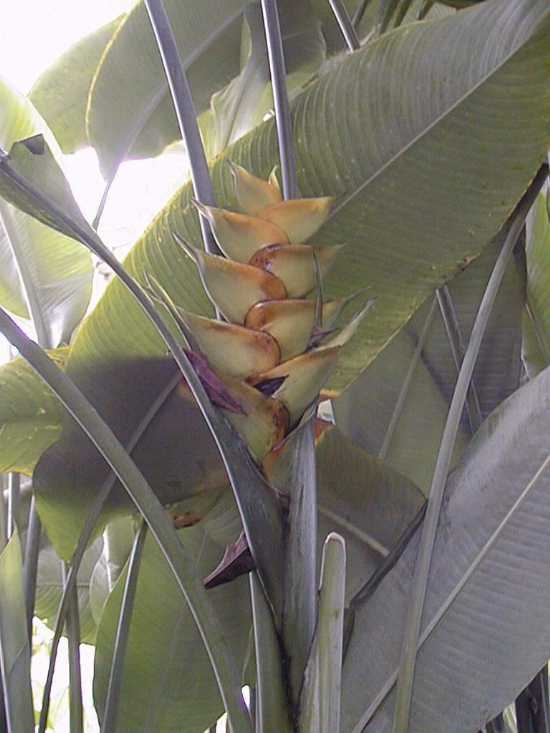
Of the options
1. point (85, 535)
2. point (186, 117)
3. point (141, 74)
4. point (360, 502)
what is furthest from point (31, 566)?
point (141, 74)

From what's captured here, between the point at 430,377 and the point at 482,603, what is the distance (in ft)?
0.83

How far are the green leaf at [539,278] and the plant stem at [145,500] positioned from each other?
38cm

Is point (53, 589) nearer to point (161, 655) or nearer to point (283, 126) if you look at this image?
point (161, 655)

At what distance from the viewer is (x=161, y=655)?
62cm

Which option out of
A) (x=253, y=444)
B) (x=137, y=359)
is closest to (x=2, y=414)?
(x=137, y=359)

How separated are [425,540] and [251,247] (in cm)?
18

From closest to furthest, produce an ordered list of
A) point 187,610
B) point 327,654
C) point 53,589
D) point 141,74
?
1. point 327,654
2. point 187,610
3. point 141,74
4. point 53,589

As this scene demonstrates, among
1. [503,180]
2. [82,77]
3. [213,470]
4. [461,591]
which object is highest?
[82,77]

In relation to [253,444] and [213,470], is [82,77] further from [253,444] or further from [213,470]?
[253,444]

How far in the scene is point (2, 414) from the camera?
0.55 meters

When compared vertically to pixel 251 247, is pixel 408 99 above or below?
above

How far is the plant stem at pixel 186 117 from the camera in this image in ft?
1.38

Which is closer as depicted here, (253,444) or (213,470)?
(253,444)

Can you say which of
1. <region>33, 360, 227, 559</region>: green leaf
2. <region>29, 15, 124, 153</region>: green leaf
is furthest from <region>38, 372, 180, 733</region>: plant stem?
<region>29, 15, 124, 153</region>: green leaf
